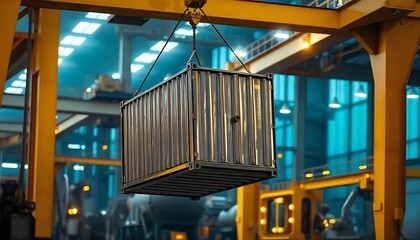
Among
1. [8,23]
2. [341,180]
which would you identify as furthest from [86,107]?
[8,23]

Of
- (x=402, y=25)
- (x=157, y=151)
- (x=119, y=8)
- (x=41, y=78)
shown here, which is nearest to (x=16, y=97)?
(x=41, y=78)

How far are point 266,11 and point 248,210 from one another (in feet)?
47.7

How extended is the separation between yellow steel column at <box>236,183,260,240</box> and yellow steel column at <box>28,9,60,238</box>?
12684mm

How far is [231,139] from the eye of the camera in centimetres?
1734

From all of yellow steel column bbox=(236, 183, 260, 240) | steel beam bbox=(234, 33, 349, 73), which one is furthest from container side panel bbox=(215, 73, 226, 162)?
yellow steel column bbox=(236, 183, 260, 240)

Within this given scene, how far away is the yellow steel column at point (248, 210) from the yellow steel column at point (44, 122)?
41.6 feet

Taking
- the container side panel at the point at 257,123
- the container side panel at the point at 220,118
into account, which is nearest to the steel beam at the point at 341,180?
the container side panel at the point at 257,123

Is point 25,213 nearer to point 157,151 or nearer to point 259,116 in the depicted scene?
point 157,151

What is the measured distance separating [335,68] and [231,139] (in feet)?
101

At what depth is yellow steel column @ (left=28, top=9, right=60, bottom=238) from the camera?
28516mm

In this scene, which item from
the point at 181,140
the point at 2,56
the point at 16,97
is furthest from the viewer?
the point at 16,97

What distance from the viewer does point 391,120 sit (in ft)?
92.8

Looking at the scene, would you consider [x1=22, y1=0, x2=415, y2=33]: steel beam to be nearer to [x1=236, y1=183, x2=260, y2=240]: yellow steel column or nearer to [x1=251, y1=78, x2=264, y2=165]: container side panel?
[x1=251, y1=78, x2=264, y2=165]: container side panel

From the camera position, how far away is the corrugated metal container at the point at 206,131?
55.5 feet
